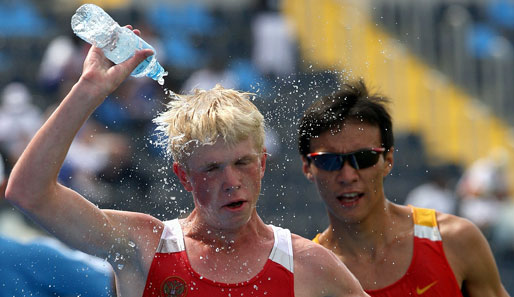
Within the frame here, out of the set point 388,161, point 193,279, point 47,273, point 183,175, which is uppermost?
point 183,175

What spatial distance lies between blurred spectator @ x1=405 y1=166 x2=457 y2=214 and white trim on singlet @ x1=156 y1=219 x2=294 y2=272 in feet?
25.5

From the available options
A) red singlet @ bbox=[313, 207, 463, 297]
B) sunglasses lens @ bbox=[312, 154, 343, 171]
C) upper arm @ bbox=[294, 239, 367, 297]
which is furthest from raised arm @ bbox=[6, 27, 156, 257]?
red singlet @ bbox=[313, 207, 463, 297]

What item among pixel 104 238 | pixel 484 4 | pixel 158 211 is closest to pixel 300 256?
pixel 104 238

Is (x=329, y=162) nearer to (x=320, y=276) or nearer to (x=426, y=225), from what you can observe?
(x=426, y=225)

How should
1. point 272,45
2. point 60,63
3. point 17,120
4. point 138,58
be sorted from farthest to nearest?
1. point 272,45
2. point 60,63
3. point 17,120
4. point 138,58

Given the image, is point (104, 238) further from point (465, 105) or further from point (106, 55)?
point (465, 105)

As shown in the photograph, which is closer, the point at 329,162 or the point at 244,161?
the point at 244,161

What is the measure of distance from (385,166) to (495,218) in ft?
22.9

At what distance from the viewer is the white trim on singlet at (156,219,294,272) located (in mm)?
3738

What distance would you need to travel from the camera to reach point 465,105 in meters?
13.8

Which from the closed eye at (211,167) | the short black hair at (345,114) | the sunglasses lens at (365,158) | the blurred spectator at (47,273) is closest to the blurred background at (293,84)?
the blurred spectator at (47,273)

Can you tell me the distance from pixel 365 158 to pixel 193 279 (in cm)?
152

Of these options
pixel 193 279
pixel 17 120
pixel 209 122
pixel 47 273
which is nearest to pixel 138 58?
pixel 209 122

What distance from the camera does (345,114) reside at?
4.97m
